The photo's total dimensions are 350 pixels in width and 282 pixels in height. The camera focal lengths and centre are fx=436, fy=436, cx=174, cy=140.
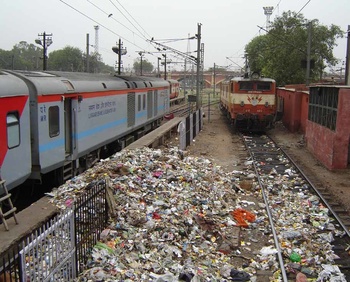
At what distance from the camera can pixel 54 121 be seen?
10.1 m

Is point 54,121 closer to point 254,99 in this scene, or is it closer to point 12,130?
point 12,130

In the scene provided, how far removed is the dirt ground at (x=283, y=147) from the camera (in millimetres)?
12898

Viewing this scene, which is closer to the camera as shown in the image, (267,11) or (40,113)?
(40,113)

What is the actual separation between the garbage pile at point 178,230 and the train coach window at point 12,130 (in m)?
1.30

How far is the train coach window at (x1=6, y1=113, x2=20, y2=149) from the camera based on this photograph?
7.96 metres

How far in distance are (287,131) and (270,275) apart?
20.7 meters

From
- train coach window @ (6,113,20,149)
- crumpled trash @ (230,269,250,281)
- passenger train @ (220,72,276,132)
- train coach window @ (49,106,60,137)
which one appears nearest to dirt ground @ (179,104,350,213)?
passenger train @ (220,72,276,132)

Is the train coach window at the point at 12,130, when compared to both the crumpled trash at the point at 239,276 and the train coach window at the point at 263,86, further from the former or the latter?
the train coach window at the point at 263,86

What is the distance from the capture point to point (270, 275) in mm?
6977

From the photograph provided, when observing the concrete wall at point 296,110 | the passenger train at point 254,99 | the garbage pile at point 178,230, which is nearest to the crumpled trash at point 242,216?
the garbage pile at point 178,230

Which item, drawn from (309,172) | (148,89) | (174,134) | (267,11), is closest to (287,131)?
(174,134)

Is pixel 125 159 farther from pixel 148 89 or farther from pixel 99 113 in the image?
pixel 148 89

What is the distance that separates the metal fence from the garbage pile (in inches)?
8.4

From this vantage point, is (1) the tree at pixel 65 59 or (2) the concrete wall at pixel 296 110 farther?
(1) the tree at pixel 65 59
